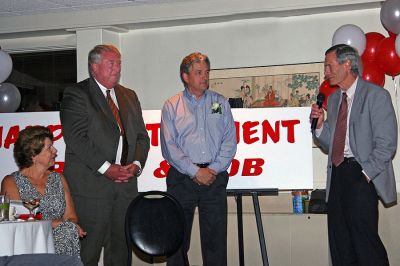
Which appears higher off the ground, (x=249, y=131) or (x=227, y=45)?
(x=227, y=45)

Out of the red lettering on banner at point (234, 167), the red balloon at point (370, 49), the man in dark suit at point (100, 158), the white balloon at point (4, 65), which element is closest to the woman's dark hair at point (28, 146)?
the man in dark suit at point (100, 158)

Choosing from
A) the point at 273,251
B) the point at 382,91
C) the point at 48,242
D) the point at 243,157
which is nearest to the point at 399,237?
the point at 273,251

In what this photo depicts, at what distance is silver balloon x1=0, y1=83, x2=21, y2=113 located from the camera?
23.0 feet

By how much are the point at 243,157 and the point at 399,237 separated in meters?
1.78

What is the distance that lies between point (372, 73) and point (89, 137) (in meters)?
2.65

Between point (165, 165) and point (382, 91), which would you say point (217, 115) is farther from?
point (382, 91)

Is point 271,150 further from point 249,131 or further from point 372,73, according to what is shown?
point 372,73

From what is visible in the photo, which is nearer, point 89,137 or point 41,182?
point 41,182

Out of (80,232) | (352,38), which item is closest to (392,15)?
(352,38)

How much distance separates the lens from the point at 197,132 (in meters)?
5.20

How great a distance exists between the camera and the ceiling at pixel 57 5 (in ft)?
22.9

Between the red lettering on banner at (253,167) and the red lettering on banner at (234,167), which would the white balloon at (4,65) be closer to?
the red lettering on banner at (234,167)

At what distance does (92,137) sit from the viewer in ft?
15.7

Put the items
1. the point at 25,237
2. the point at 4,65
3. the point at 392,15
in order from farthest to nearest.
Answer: the point at 4,65 < the point at 392,15 < the point at 25,237
